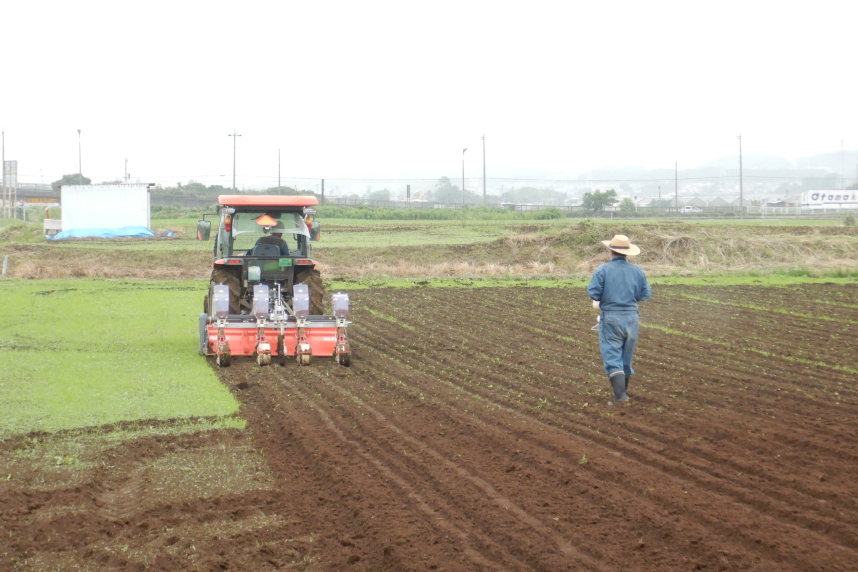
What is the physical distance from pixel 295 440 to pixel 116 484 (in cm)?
171

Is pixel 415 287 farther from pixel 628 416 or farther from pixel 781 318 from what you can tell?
pixel 628 416

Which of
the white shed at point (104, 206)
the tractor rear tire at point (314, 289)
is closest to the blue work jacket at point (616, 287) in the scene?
the tractor rear tire at point (314, 289)

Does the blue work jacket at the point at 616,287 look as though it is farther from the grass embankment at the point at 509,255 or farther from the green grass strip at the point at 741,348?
the grass embankment at the point at 509,255

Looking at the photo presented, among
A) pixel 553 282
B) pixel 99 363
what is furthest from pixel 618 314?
pixel 553 282

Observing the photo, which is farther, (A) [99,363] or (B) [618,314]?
(A) [99,363]

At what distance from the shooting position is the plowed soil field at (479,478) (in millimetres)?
5059

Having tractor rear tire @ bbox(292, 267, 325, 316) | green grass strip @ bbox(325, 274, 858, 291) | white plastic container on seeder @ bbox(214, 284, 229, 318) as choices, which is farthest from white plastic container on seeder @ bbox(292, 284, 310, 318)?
green grass strip @ bbox(325, 274, 858, 291)

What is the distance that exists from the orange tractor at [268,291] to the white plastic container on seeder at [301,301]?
1 cm

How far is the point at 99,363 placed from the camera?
11.8 meters

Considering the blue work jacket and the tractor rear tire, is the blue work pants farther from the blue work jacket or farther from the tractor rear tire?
the tractor rear tire

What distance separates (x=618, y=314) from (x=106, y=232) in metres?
37.2

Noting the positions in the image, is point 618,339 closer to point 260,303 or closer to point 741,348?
point 741,348

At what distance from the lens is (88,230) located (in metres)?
41.8

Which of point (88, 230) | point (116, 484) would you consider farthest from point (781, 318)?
point (88, 230)
